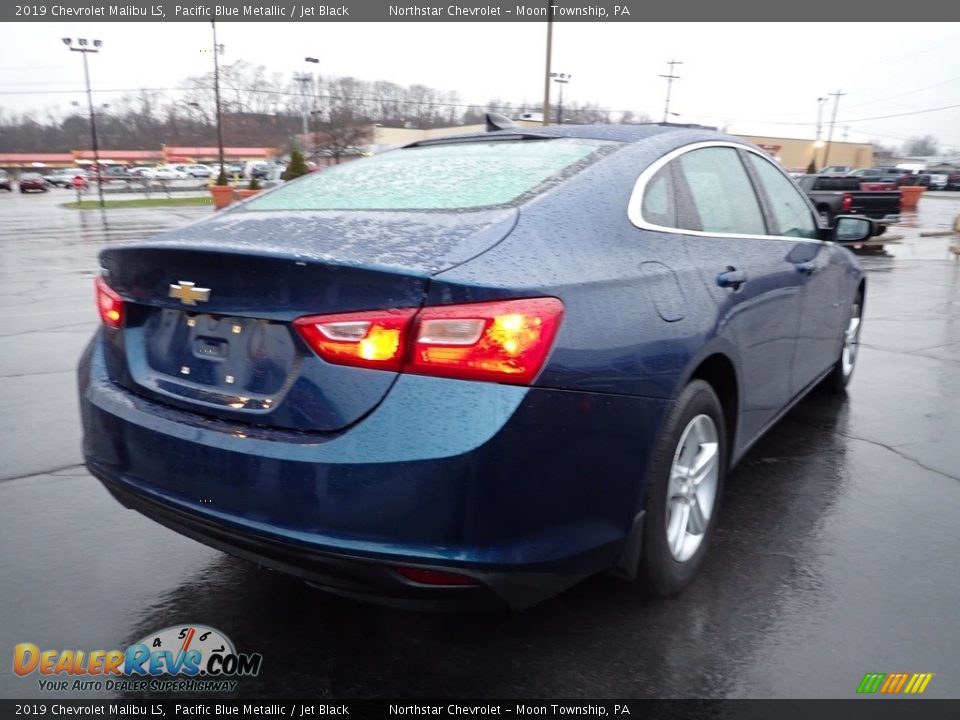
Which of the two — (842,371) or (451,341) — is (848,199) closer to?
(842,371)

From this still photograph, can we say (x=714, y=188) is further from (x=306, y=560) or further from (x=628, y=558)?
(x=306, y=560)

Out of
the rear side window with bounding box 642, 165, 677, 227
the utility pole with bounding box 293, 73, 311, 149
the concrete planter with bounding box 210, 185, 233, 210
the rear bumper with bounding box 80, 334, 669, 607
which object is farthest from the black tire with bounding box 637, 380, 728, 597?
the utility pole with bounding box 293, 73, 311, 149

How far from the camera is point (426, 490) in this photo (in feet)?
6.09

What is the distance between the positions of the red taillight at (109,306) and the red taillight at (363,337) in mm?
925

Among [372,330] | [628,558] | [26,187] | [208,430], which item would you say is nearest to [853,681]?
[628,558]

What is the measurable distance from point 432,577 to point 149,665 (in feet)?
3.52

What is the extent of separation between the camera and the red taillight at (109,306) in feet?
8.20

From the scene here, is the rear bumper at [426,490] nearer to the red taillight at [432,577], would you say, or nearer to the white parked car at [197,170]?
the red taillight at [432,577]

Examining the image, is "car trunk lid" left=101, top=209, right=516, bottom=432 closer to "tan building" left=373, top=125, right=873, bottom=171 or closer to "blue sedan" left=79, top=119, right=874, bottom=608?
"blue sedan" left=79, top=119, right=874, bottom=608

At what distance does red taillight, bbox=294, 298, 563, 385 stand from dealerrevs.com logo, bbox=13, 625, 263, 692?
1.10 meters

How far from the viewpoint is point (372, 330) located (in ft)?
6.29

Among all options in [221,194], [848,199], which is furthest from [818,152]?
[848,199]

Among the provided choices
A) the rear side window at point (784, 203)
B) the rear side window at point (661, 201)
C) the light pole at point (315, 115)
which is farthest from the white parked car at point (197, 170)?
the rear side window at point (661, 201)

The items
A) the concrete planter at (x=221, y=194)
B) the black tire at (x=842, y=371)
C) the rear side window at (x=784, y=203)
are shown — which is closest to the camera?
the rear side window at (x=784, y=203)
